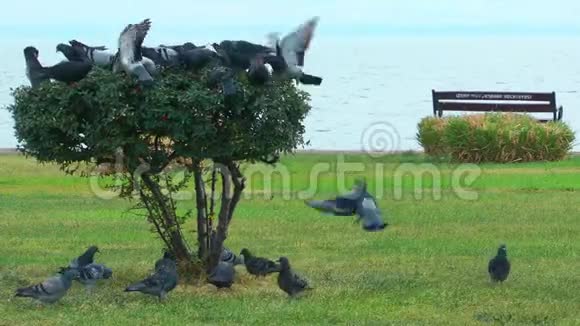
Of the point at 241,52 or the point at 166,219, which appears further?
the point at 166,219

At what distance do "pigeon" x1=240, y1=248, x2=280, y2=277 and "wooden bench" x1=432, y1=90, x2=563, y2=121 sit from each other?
654 inches

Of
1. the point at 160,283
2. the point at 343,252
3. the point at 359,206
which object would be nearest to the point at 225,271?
the point at 160,283

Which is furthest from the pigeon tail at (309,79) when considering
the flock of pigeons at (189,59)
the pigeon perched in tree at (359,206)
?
the pigeon perched in tree at (359,206)

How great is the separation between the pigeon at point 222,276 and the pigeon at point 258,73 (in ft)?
5.36

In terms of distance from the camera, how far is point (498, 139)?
2447 cm

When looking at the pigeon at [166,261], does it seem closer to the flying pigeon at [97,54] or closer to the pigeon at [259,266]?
the pigeon at [259,266]

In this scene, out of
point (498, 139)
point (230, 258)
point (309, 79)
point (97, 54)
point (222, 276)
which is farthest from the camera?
point (498, 139)

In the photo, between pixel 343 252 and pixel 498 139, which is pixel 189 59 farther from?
pixel 498 139

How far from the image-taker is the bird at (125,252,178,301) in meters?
10.4

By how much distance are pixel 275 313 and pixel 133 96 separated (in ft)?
6.82

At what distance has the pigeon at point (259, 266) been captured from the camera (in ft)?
36.6

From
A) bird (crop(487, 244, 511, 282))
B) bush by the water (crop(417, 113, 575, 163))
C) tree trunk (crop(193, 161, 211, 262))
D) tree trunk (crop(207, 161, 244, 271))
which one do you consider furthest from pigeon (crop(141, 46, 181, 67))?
bush by the water (crop(417, 113, 575, 163))

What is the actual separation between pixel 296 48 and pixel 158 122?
1471 millimetres

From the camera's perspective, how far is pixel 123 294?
10.9m
